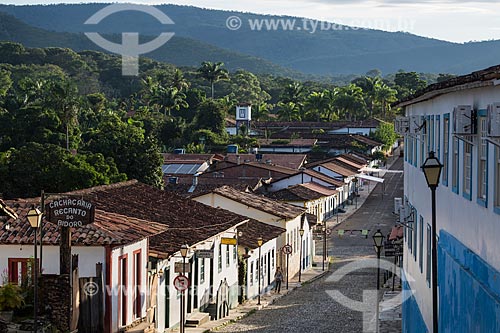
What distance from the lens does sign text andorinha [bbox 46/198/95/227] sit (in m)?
22.7

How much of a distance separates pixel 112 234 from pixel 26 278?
2251mm

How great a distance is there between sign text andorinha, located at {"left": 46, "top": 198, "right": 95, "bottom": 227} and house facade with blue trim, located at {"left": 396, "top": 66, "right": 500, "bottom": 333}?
299 inches

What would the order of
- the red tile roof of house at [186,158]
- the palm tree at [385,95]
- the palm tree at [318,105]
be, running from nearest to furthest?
the red tile roof of house at [186,158]
the palm tree at [318,105]
the palm tree at [385,95]

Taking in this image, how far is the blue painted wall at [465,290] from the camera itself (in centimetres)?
1271

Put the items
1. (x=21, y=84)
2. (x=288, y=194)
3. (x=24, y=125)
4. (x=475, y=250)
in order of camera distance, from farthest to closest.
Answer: (x=21, y=84) < (x=24, y=125) < (x=288, y=194) < (x=475, y=250)

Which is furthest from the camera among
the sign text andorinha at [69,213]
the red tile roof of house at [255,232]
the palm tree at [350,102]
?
the palm tree at [350,102]

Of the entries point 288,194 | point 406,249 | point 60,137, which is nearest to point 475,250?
point 406,249

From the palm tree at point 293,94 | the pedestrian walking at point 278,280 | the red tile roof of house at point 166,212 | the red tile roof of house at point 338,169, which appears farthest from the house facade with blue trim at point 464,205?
the palm tree at point 293,94

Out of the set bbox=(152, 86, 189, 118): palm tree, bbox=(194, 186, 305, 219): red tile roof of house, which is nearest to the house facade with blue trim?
bbox=(194, 186, 305, 219): red tile roof of house

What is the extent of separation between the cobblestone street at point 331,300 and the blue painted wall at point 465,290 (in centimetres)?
1184

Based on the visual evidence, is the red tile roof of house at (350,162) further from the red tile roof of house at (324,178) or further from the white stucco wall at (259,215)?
the white stucco wall at (259,215)

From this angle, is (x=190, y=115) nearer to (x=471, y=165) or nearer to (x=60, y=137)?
(x=60, y=137)

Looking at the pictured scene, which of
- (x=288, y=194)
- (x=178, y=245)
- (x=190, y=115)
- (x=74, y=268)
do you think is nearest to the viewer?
(x=74, y=268)

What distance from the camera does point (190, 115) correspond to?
131125mm
